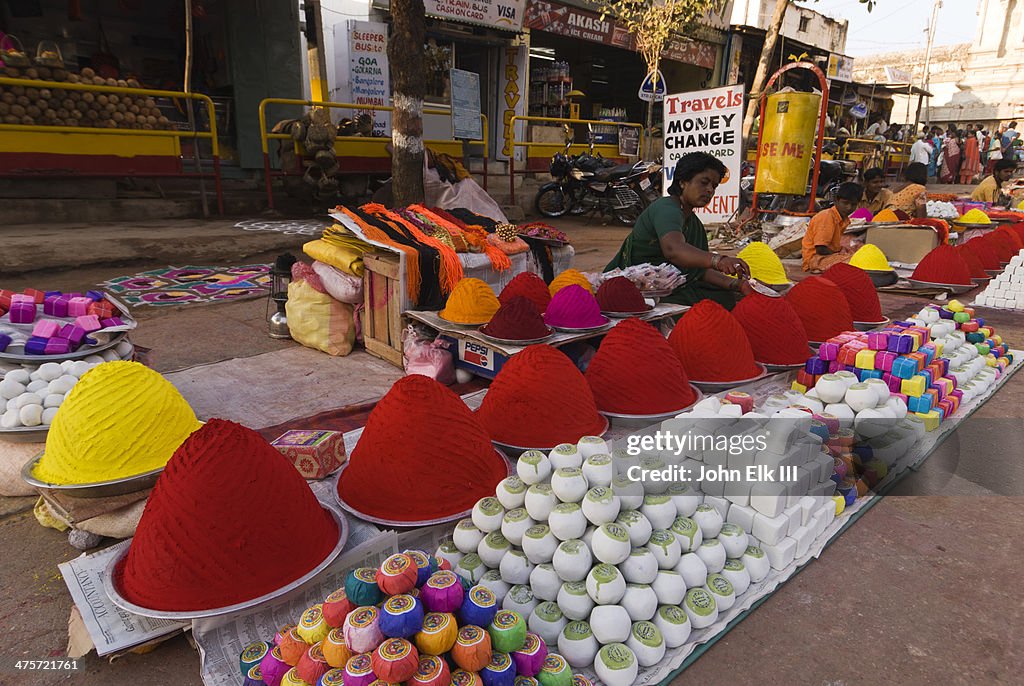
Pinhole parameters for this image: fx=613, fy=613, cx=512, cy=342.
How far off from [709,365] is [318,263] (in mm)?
2243

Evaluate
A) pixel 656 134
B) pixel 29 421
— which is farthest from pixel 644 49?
pixel 29 421

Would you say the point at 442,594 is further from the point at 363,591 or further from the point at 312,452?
the point at 312,452

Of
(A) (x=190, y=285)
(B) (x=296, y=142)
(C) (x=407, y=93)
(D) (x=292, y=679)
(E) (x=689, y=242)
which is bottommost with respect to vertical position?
(A) (x=190, y=285)

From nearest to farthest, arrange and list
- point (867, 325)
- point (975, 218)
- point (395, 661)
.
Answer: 1. point (395, 661)
2. point (867, 325)
3. point (975, 218)

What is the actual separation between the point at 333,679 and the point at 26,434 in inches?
60.8

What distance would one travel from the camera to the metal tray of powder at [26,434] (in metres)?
1.92

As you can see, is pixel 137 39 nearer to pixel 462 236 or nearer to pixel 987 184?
pixel 462 236

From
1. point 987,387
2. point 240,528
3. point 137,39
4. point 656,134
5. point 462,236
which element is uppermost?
point 137,39

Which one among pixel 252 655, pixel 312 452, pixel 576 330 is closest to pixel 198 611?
pixel 252 655

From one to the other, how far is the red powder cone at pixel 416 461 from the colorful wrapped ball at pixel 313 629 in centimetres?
47

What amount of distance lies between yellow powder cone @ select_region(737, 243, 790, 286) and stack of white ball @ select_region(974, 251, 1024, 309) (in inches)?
69.2

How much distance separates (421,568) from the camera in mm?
1218

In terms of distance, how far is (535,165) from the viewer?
37.0ft

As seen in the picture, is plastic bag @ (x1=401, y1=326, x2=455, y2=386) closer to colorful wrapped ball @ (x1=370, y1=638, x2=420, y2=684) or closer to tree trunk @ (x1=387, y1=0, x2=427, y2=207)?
colorful wrapped ball @ (x1=370, y1=638, x2=420, y2=684)
